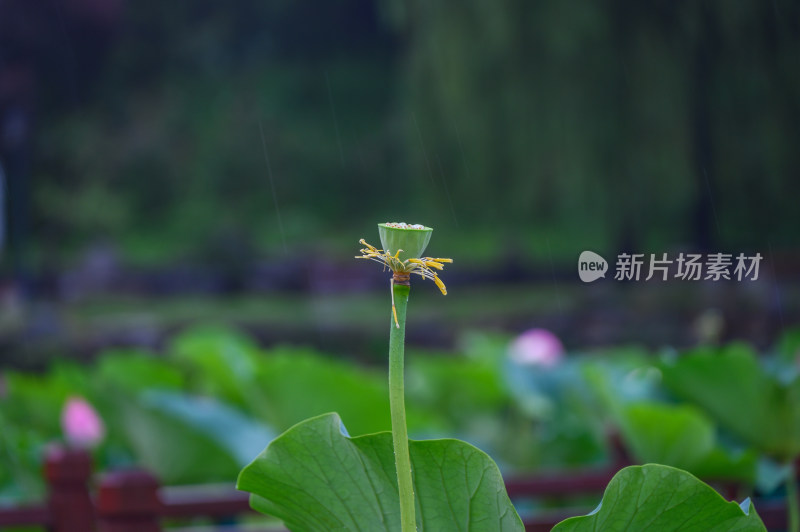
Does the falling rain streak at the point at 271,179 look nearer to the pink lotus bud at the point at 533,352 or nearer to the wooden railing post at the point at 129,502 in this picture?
the pink lotus bud at the point at 533,352

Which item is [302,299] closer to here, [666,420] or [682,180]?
[682,180]

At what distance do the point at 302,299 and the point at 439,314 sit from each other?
5.33 ft

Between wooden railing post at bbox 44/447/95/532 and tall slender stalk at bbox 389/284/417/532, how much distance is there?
712mm

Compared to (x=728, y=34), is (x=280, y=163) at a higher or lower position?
higher

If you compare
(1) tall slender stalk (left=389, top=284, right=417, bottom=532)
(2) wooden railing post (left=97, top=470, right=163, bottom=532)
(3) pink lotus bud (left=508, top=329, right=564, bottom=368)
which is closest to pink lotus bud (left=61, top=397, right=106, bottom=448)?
(2) wooden railing post (left=97, top=470, right=163, bottom=532)

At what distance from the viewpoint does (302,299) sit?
766cm

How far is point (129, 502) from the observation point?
2.61 ft

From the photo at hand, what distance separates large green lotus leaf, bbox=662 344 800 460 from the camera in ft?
2.36

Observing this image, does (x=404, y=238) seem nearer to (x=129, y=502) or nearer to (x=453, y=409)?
(x=129, y=502)

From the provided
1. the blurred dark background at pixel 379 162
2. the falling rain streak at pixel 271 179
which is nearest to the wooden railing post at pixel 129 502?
the blurred dark background at pixel 379 162

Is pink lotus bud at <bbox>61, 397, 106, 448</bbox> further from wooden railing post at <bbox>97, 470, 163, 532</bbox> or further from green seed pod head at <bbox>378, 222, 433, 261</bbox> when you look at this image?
green seed pod head at <bbox>378, 222, 433, 261</bbox>

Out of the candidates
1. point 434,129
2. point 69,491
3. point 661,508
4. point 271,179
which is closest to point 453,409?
point 69,491

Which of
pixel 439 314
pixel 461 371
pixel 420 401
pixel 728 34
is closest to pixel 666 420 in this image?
pixel 461 371

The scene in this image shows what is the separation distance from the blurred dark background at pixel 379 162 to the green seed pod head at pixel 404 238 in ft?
4.28
